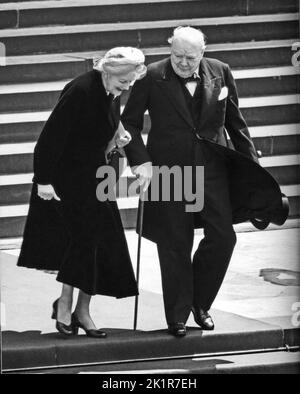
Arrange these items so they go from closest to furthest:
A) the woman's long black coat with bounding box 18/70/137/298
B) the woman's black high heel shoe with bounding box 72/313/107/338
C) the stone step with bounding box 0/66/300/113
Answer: the woman's long black coat with bounding box 18/70/137/298, the woman's black high heel shoe with bounding box 72/313/107/338, the stone step with bounding box 0/66/300/113

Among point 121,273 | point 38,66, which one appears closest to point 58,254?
point 121,273

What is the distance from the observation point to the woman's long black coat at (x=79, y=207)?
8.99 metres

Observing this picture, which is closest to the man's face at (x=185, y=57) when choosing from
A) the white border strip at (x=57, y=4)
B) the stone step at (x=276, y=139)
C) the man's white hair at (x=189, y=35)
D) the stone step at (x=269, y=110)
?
the man's white hair at (x=189, y=35)

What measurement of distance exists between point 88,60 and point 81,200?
10.5 feet

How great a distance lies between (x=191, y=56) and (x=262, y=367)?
1865 millimetres

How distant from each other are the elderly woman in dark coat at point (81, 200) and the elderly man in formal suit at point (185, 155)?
231 millimetres

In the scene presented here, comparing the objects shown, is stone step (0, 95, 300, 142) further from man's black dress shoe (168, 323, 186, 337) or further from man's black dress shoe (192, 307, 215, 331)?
man's black dress shoe (168, 323, 186, 337)

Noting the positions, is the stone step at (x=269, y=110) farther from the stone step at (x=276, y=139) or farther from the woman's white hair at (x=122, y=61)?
the woman's white hair at (x=122, y=61)

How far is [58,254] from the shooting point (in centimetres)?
931

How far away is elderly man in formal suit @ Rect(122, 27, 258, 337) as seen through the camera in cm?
928

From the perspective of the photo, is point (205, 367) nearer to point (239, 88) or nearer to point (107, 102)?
point (107, 102)

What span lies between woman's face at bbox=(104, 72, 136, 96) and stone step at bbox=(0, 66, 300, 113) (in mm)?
2838

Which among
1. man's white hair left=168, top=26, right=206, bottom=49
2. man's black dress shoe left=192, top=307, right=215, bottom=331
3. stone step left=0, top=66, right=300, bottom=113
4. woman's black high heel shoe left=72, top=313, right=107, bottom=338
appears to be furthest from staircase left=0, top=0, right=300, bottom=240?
man's white hair left=168, top=26, right=206, bottom=49
